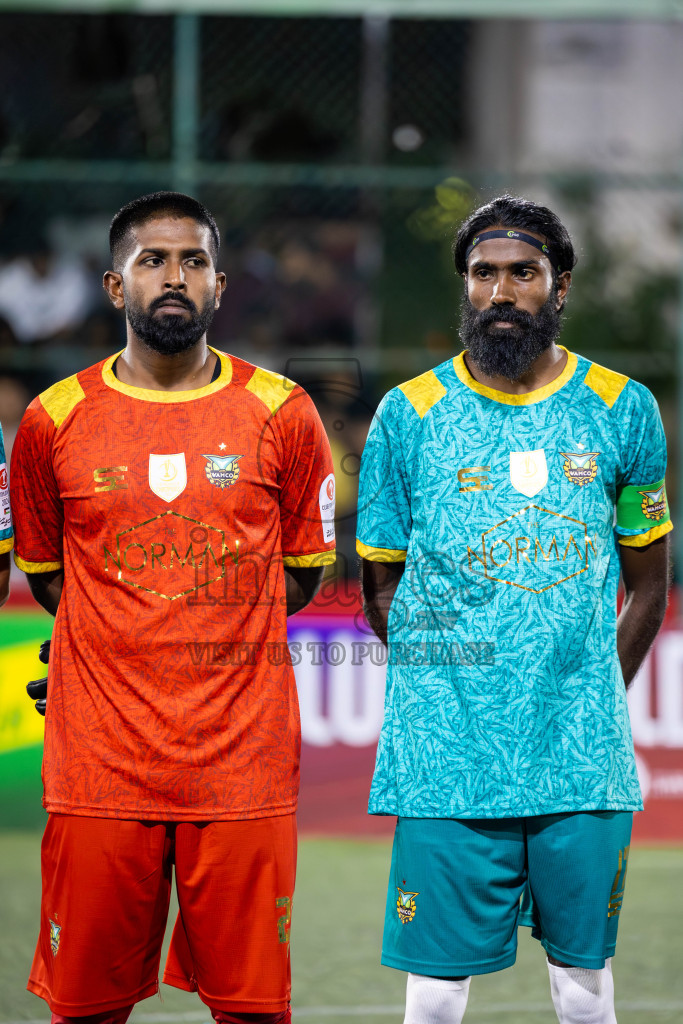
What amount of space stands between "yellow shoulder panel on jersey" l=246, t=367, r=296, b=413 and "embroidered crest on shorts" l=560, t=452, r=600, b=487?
28.3 inches

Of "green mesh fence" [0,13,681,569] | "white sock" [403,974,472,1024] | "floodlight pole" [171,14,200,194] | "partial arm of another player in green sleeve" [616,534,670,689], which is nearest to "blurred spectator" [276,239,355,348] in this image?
"green mesh fence" [0,13,681,569]

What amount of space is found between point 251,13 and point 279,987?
674cm

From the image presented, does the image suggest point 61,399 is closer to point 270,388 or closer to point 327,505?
point 270,388

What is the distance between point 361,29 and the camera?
1031cm

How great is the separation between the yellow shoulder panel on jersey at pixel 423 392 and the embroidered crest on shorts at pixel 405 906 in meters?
1.18

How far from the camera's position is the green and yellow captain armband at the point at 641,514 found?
11.0 feet

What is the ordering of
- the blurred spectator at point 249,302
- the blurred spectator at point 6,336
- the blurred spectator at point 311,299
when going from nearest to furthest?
the blurred spectator at point 6,336, the blurred spectator at point 249,302, the blurred spectator at point 311,299

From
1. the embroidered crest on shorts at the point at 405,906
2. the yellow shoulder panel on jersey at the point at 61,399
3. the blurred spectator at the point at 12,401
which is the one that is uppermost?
the blurred spectator at the point at 12,401

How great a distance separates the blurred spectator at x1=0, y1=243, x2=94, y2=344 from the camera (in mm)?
9461

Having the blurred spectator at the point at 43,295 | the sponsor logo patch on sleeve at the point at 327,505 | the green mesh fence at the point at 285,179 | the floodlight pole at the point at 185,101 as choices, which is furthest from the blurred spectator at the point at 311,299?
the sponsor logo patch on sleeve at the point at 327,505

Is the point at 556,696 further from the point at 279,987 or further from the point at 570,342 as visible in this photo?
the point at 570,342

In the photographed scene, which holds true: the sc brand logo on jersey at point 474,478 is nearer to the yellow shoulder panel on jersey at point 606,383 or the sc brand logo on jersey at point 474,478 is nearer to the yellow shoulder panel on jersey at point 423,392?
the yellow shoulder panel on jersey at point 423,392

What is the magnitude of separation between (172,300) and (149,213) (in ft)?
0.83

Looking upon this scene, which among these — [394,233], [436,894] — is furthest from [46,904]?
[394,233]
